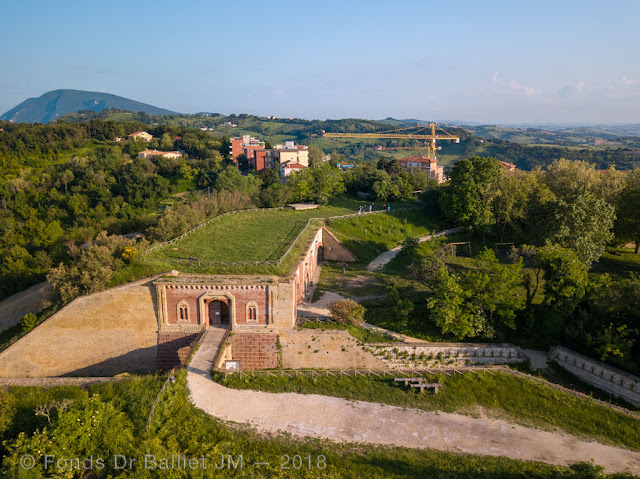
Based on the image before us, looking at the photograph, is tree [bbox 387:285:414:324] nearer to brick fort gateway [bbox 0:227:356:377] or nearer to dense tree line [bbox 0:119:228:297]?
brick fort gateway [bbox 0:227:356:377]

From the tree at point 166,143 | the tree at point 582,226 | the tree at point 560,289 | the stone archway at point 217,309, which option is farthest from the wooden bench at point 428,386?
the tree at point 166,143

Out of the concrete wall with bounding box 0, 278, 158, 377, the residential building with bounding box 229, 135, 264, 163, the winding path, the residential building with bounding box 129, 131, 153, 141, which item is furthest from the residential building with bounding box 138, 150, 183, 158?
the winding path

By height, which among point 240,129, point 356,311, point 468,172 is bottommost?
point 356,311

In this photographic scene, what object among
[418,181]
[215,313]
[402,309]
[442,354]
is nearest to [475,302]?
[442,354]

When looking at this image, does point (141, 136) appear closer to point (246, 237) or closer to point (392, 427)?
point (246, 237)

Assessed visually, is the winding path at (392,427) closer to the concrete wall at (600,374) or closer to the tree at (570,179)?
the concrete wall at (600,374)

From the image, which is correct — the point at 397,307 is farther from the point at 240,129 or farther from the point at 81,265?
the point at 240,129

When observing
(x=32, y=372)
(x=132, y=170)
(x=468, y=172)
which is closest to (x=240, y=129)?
(x=132, y=170)
